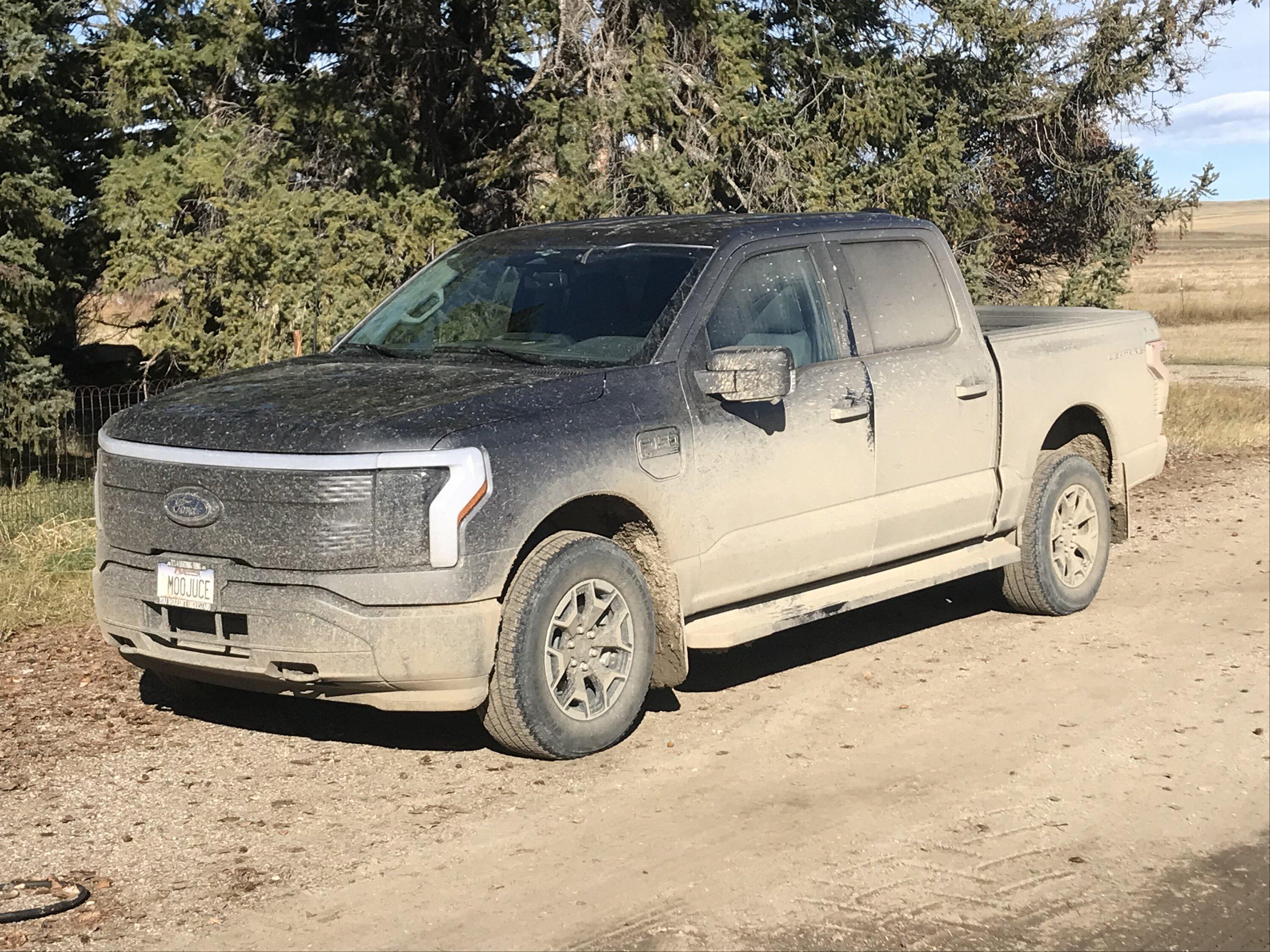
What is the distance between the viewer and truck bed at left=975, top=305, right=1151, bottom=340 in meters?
8.28

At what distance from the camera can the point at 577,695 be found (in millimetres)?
5887

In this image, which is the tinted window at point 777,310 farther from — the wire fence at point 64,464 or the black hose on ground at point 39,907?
the wire fence at point 64,464

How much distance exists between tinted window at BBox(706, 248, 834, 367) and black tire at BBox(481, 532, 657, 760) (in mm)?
1112

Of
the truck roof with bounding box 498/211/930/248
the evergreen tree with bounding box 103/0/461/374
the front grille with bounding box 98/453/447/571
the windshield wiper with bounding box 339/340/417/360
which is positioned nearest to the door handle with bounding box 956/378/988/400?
the truck roof with bounding box 498/211/930/248

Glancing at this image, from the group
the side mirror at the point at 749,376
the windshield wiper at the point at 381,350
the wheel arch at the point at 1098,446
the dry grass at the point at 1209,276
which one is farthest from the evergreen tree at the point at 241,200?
the dry grass at the point at 1209,276

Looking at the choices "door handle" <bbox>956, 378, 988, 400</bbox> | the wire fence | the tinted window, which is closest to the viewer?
the tinted window

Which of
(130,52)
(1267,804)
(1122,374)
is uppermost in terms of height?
(130,52)

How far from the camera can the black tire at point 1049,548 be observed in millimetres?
8156

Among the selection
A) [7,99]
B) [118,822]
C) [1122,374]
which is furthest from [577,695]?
[7,99]

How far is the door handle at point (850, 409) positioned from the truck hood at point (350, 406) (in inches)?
47.7

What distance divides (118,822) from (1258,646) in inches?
214

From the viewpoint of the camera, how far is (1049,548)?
8.27 metres

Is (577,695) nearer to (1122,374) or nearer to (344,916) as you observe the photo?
(344,916)

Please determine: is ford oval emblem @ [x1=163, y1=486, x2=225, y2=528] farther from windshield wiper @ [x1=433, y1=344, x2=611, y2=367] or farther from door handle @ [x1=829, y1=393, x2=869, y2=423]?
door handle @ [x1=829, y1=393, x2=869, y2=423]
